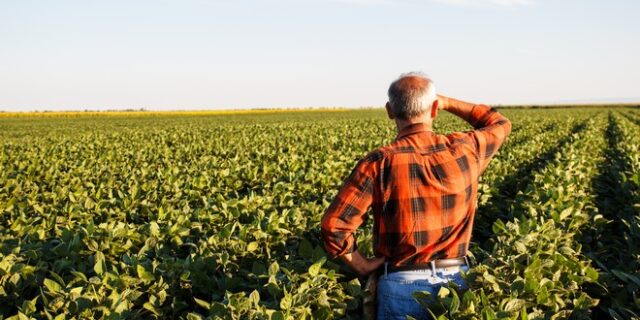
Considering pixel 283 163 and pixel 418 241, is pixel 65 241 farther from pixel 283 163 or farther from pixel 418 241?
pixel 283 163

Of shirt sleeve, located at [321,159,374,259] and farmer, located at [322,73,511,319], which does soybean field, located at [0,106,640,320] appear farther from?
shirt sleeve, located at [321,159,374,259]

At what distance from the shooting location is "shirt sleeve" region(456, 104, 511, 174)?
3.05 meters

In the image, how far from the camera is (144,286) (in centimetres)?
360

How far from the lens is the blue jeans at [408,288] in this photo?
2.85 metres

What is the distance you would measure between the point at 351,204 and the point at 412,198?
1.12ft

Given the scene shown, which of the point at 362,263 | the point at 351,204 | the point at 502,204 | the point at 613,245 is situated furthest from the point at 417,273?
the point at 502,204

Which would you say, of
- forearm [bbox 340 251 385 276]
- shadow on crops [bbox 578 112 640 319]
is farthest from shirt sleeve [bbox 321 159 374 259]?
shadow on crops [bbox 578 112 640 319]

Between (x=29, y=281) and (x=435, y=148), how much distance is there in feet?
10.1

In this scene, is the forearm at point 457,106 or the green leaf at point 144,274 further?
the green leaf at point 144,274

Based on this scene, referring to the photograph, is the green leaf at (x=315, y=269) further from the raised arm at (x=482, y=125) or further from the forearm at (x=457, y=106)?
the forearm at (x=457, y=106)

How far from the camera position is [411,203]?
2.76 m

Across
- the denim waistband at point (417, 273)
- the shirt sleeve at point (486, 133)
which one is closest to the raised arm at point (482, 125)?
the shirt sleeve at point (486, 133)

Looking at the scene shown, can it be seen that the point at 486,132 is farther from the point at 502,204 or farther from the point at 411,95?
the point at 502,204

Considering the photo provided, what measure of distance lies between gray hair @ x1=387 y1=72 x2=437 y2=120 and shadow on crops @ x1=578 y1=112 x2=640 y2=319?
5.54 ft
